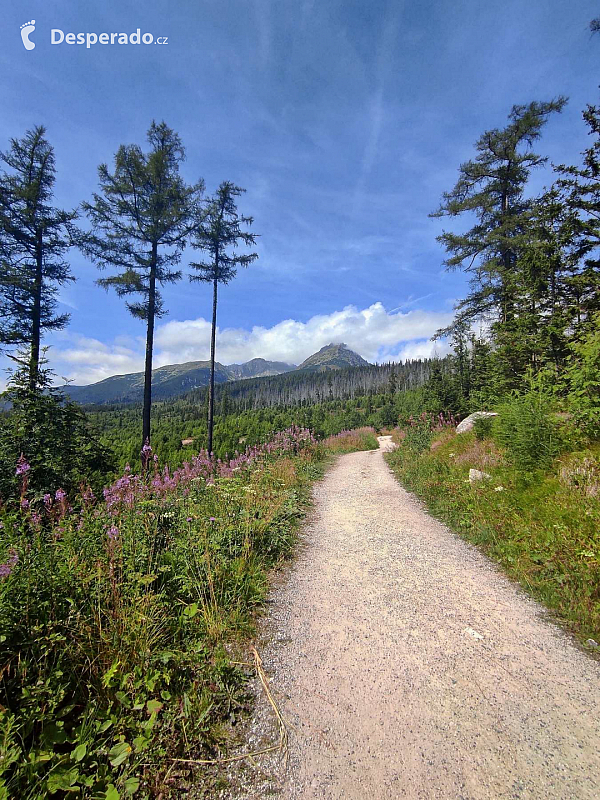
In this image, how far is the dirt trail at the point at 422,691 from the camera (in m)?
1.83

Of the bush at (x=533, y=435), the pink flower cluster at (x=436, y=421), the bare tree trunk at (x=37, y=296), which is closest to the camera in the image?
the bush at (x=533, y=435)

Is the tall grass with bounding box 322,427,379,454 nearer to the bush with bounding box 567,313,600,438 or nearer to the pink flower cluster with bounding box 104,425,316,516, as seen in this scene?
the pink flower cluster with bounding box 104,425,316,516

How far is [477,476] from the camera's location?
670 cm

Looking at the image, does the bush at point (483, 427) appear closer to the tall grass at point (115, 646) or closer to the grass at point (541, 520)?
the grass at point (541, 520)

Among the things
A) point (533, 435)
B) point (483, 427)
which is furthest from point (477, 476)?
point (483, 427)

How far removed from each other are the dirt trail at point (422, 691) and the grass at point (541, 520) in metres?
0.30

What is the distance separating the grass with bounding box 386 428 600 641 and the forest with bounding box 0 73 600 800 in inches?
1.1

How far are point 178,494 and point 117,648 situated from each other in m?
2.98

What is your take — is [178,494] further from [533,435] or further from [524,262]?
[524,262]

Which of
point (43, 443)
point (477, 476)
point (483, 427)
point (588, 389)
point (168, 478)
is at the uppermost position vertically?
point (588, 389)

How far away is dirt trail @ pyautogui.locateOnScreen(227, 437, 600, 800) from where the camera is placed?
72.2 inches

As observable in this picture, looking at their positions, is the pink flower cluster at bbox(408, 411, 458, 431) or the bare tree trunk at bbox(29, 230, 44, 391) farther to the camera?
the pink flower cluster at bbox(408, 411, 458, 431)

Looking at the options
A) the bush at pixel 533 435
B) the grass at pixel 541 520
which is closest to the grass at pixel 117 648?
the grass at pixel 541 520

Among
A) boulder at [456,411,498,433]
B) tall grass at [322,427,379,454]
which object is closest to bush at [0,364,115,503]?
boulder at [456,411,498,433]
